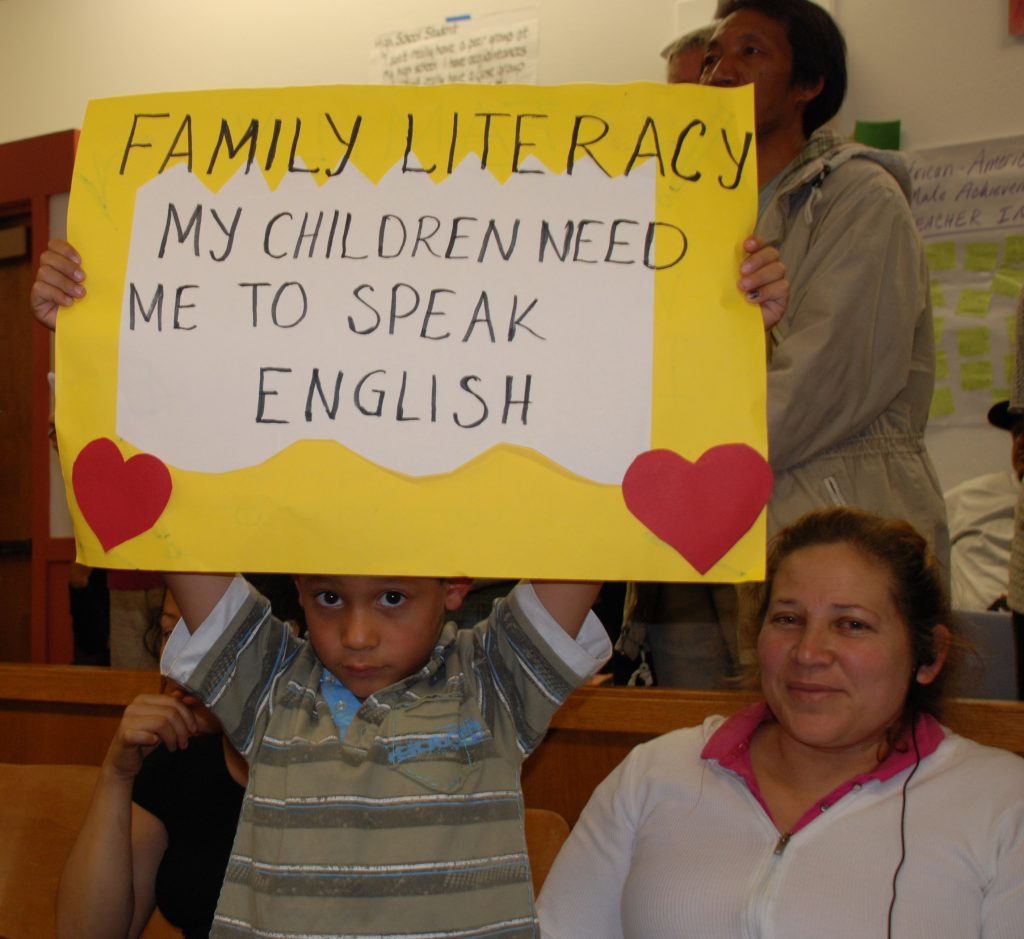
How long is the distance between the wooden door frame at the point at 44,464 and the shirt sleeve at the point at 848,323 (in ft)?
8.98

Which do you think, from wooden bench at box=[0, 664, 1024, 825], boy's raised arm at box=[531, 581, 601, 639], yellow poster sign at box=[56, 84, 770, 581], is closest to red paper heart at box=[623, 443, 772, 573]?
yellow poster sign at box=[56, 84, 770, 581]

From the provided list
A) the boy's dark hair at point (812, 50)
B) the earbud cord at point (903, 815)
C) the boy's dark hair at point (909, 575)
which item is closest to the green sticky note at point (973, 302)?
the boy's dark hair at point (812, 50)

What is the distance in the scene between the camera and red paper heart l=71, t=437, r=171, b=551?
1115mm

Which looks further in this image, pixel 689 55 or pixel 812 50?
pixel 689 55

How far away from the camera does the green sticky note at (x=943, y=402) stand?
3.06 m

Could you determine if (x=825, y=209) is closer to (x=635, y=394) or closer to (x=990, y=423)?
(x=635, y=394)

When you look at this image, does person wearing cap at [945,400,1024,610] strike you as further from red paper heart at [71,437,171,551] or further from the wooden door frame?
the wooden door frame

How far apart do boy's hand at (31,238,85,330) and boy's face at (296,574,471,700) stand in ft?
1.24

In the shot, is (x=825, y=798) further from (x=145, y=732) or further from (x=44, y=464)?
(x=44, y=464)

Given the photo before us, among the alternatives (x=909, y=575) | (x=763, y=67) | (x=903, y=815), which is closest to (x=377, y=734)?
(x=903, y=815)

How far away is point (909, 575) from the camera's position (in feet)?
4.48

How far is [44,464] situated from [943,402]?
2817 mm

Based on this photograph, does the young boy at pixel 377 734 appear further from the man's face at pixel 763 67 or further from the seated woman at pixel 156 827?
the man's face at pixel 763 67

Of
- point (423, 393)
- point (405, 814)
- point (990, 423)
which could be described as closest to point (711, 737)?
point (405, 814)
